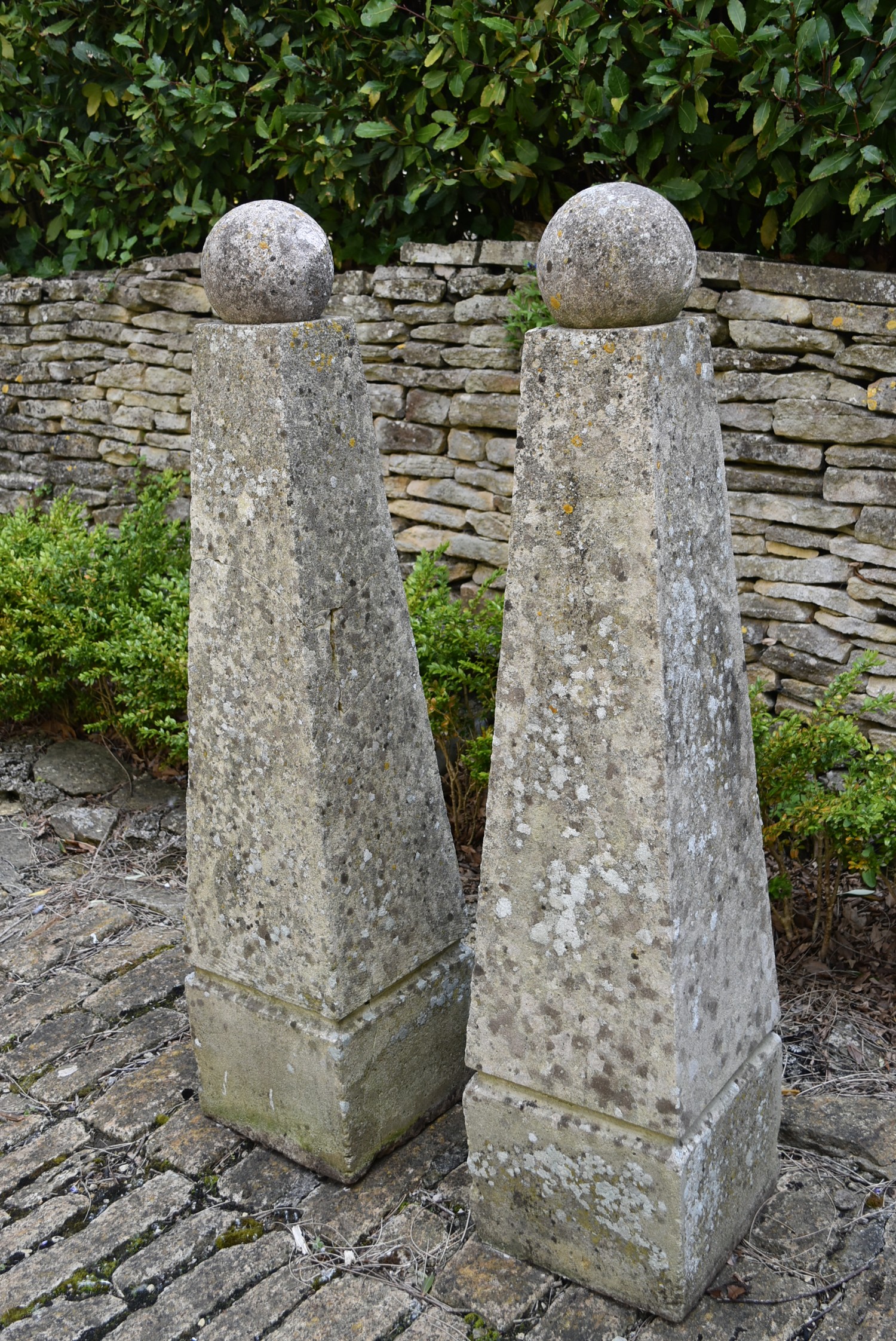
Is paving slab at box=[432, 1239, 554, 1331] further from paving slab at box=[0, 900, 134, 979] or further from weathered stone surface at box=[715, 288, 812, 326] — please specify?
weathered stone surface at box=[715, 288, 812, 326]

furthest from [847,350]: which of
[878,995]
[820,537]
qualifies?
[878,995]

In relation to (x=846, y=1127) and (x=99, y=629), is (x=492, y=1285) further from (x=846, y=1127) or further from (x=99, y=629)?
(x=99, y=629)

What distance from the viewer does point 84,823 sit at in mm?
4266

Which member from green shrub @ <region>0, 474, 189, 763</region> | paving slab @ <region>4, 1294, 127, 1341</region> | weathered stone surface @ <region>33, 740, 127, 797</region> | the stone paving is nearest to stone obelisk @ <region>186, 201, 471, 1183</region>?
the stone paving

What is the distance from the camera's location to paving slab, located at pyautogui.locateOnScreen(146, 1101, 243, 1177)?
8.46ft

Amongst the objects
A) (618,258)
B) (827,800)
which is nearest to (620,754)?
(618,258)

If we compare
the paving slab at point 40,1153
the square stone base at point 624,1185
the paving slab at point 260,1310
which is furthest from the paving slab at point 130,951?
the square stone base at point 624,1185

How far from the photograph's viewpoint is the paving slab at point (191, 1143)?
258cm

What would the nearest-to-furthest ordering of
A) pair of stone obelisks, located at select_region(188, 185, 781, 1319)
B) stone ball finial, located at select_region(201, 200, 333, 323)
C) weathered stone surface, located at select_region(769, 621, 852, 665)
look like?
pair of stone obelisks, located at select_region(188, 185, 781, 1319), stone ball finial, located at select_region(201, 200, 333, 323), weathered stone surface, located at select_region(769, 621, 852, 665)

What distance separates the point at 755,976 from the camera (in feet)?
7.40

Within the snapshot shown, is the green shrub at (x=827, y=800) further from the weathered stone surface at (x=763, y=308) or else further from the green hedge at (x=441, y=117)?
the green hedge at (x=441, y=117)

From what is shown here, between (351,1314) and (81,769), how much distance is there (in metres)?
2.92

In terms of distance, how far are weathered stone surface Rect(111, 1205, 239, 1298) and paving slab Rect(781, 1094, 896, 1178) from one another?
4.30ft

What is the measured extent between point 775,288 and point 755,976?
2.44m
